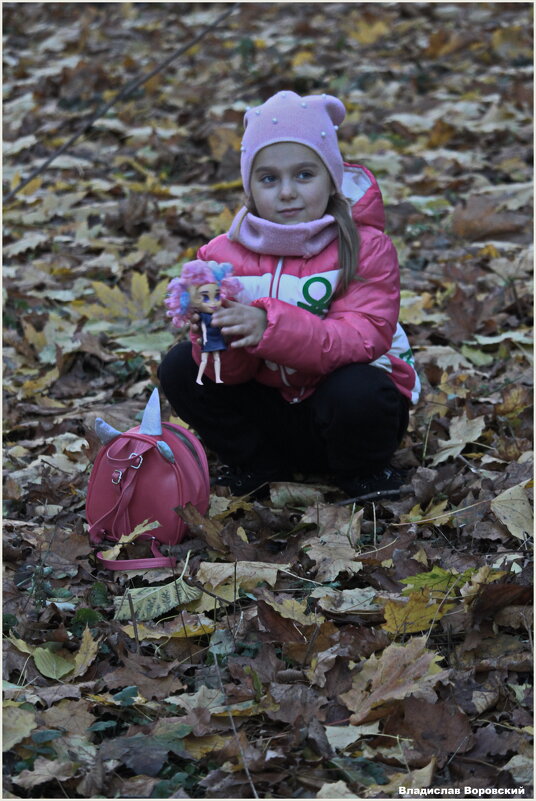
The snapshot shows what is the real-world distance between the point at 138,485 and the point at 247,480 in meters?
0.50

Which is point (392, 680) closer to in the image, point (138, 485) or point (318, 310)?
point (138, 485)

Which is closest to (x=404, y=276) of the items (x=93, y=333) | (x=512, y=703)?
(x=93, y=333)

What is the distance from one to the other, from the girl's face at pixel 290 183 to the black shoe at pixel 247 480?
0.82 m

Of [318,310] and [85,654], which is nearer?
[85,654]

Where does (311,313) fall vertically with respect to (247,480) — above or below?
above

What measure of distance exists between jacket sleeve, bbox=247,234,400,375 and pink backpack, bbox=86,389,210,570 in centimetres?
39

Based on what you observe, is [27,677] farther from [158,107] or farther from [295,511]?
[158,107]

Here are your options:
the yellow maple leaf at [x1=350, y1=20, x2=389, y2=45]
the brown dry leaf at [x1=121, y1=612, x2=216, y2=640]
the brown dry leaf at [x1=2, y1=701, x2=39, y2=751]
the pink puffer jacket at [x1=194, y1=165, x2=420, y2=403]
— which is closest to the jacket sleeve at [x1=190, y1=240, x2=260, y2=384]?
the pink puffer jacket at [x1=194, y1=165, x2=420, y2=403]

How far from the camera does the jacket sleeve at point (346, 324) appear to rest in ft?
8.94

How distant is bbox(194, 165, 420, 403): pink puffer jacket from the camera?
2748mm

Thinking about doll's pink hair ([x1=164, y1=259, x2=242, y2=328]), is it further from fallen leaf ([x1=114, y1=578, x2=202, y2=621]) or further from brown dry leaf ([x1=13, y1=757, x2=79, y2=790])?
brown dry leaf ([x1=13, y1=757, x2=79, y2=790])

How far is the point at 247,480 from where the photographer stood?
3.14 m

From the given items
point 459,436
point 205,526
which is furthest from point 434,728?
point 459,436

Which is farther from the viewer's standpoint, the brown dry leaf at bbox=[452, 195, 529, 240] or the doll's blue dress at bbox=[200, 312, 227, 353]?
the brown dry leaf at bbox=[452, 195, 529, 240]
